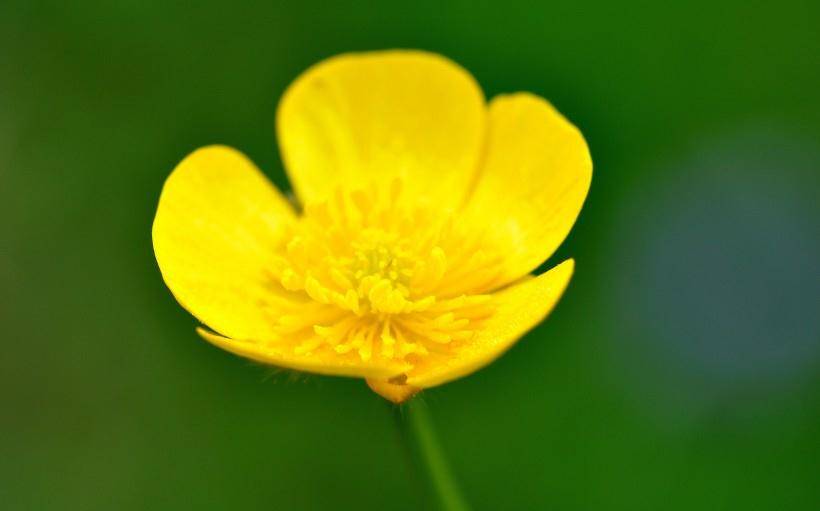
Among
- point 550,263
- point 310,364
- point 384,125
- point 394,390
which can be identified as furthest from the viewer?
point 550,263

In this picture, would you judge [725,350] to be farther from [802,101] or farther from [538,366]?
[802,101]

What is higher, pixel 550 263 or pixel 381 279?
pixel 381 279

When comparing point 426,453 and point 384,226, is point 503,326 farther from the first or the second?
point 384,226

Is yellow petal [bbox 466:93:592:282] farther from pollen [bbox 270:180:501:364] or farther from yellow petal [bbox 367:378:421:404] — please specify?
yellow petal [bbox 367:378:421:404]

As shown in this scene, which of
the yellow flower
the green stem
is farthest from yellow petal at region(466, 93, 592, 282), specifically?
the green stem

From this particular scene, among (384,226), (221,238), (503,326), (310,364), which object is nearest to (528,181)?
(384,226)

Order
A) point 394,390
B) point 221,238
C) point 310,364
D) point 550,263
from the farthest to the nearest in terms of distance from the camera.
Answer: point 550,263 < point 221,238 < point 394,390 < point 310,364

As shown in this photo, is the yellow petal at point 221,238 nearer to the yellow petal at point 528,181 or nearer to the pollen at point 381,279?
the pollen at point 381,279
